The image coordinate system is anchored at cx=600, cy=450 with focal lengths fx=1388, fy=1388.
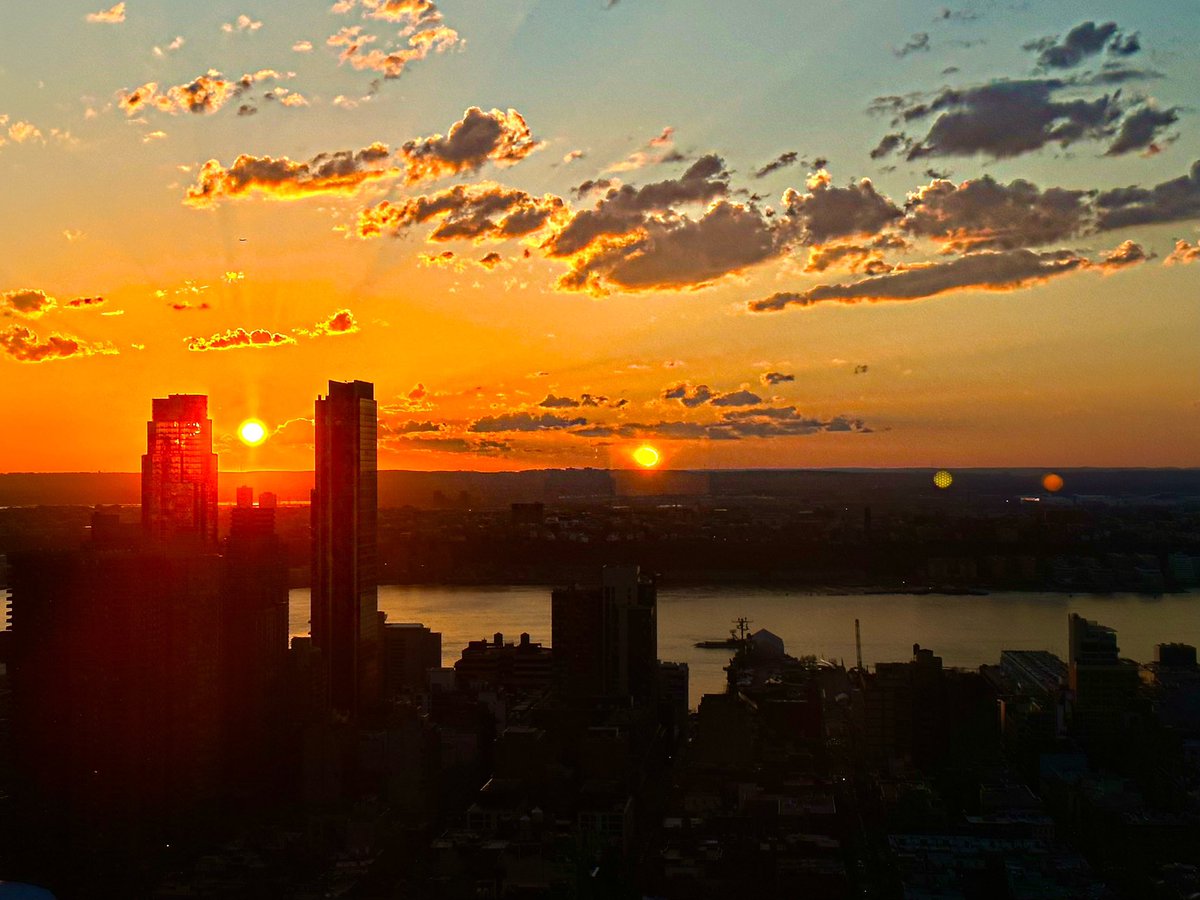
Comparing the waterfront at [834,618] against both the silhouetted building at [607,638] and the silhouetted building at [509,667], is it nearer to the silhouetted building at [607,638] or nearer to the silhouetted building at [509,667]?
the silhouetted building at [607,638]

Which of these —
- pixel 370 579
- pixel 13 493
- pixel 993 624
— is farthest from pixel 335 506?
pixel 13 493

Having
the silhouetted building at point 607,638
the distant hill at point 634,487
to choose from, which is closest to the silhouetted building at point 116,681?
the silhouetted building at point 607,638

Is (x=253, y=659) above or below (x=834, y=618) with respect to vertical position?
above

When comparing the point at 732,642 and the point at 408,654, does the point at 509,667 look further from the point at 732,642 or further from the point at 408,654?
the point at 732,642

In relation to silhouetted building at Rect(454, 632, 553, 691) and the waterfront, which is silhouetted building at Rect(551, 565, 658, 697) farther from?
the waterfront

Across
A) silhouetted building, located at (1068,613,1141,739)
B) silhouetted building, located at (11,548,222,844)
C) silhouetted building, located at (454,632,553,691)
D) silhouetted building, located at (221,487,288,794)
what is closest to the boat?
silhouetted building, located at (454,632,553,691)

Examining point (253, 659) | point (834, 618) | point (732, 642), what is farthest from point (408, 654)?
point (834, 618)
